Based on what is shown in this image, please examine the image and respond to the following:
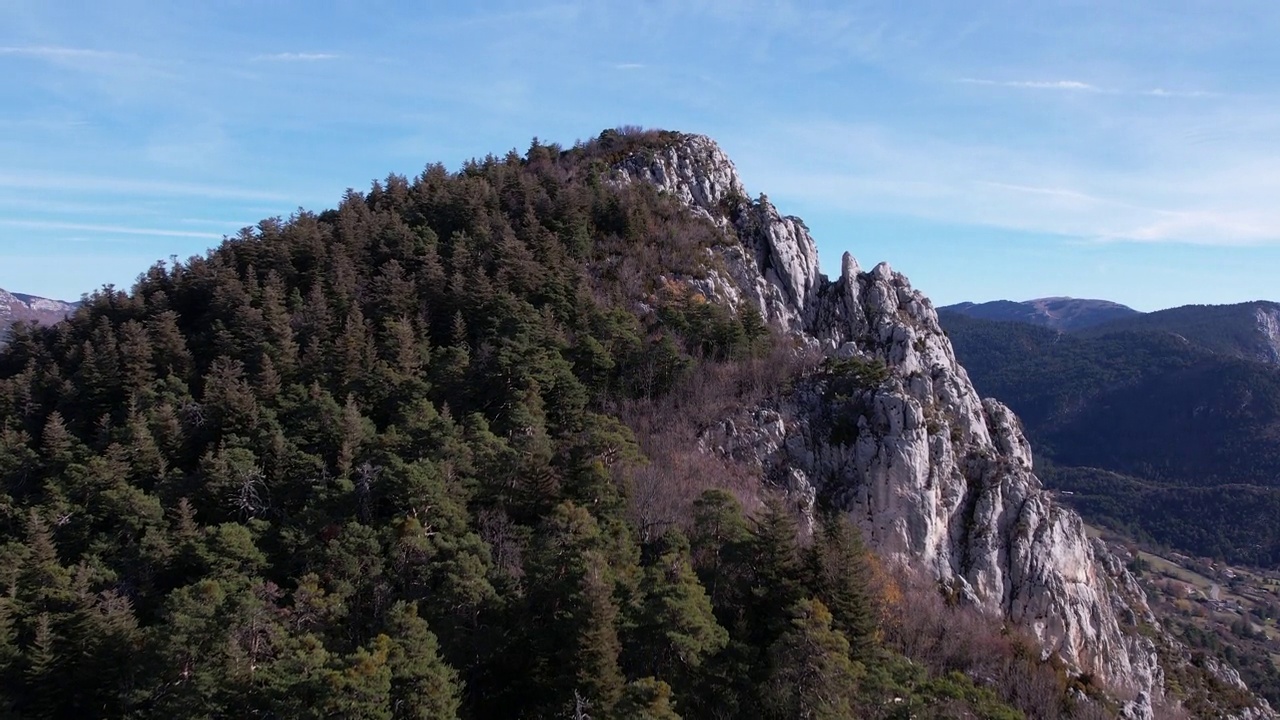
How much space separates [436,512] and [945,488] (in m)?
32.3

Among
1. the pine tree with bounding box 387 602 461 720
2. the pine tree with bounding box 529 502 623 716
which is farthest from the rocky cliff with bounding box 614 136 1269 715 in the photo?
the pine tree with bounding box 387 602 461 720

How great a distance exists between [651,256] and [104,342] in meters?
43.5

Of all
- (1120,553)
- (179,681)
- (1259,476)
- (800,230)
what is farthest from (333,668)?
(1259,476)

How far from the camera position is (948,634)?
38.8 meters

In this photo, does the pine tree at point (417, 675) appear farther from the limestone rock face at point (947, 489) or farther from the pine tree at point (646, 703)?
the limestone rock face at point (947, 489)

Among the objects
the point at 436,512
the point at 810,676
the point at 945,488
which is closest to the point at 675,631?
the point at 810,676

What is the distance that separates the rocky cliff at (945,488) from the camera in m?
47.1

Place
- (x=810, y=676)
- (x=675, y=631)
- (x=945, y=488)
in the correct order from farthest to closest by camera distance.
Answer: (x=945, y=488) → (x=675, y=631) → (x=810, y=676)

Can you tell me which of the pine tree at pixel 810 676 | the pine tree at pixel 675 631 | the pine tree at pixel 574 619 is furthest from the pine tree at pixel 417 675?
the pine tree at pixel 810 676

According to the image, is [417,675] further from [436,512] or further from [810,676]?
[810,676]

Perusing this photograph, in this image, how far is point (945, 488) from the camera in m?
49.7

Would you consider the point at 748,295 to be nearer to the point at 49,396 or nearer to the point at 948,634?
the point at 948,634

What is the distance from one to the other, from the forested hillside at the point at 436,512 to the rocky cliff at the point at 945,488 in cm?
360

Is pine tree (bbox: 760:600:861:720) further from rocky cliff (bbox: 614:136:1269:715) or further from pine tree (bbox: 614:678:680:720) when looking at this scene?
rocky cliff (bbox: 614:136:1269:715)
